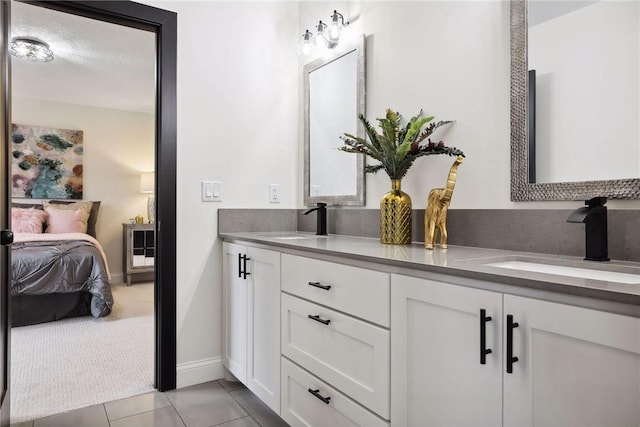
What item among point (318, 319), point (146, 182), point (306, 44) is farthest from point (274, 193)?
point (146, 182)

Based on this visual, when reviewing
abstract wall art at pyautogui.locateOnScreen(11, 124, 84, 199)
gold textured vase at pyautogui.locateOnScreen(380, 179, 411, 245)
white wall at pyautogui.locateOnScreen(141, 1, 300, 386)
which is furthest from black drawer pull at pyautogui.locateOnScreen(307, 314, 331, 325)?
abstract wall art at pyautogui.locateOnScreen(11, 124, 84, 199)

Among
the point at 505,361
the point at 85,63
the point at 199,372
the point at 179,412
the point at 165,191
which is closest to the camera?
the point at 505,361

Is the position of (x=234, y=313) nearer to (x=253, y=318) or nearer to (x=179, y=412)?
(x=253, y=318)

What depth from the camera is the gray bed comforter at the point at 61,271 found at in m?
3.55

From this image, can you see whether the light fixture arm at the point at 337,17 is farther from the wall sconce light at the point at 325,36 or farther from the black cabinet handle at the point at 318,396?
the black cabinet handle at the point at 318,396

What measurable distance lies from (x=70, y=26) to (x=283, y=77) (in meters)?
1.90

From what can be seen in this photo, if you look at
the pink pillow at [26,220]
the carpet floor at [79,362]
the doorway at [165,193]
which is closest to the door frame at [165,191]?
the doorway at [165,193]

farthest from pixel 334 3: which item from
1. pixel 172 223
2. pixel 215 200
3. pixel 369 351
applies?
pixel 369 351

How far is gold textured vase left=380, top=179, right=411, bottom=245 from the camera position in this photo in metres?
1.80

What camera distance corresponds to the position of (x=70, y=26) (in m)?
3.24

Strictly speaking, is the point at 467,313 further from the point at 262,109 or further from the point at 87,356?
the point at 87,356

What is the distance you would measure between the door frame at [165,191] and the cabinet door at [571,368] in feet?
5.92

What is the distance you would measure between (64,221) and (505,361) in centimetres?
536

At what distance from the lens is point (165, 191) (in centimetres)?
224
